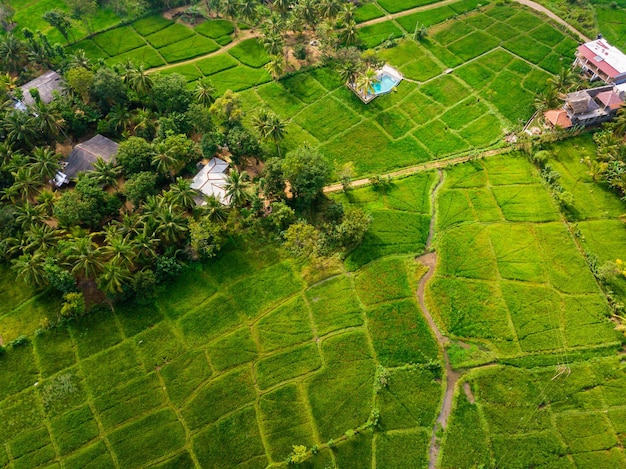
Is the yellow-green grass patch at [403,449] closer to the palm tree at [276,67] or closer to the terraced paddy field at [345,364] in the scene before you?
the terraced paddy field at [345,364]

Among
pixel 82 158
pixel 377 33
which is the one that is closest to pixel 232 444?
pixel 82 158

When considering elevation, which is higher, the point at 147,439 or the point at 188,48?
the point at 188,48

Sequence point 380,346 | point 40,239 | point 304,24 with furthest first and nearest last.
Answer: point 304,24, point 40,239, point 380,346

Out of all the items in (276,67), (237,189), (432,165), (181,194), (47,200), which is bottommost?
(432,165)

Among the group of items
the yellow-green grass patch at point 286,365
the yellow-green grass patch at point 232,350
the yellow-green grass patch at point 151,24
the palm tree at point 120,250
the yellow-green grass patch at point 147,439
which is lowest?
the yellow-green grass patch at point 147,439

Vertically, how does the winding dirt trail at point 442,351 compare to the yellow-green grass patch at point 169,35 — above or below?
below

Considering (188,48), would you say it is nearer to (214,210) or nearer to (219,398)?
(214,210)

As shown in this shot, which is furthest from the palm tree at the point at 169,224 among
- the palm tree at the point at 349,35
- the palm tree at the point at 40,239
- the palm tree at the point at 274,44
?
the palm tree at the point at 349,35
